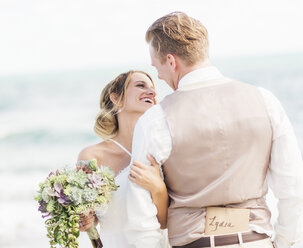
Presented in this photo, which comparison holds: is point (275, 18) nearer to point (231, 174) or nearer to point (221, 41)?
point (221, 41)

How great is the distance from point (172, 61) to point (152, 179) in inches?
20.6

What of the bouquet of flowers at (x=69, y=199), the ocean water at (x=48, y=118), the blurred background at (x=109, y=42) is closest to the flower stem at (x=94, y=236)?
the bouquet of flowers at (x=69, y=199)

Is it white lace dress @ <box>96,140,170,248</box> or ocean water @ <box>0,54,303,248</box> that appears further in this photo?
ocean water @ <box>0,54,303,248</box>

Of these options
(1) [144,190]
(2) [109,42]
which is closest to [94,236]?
(1) [144,190]

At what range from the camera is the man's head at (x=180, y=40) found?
2553 mm

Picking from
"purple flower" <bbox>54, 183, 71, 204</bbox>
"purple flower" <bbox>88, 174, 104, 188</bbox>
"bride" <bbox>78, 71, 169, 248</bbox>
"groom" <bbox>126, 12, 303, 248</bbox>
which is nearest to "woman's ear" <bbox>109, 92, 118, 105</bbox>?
"bride" <bbox>78, 71, 169, 248</bbox>

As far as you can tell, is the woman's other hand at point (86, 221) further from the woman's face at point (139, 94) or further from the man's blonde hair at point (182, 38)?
the man's blonde hair at point (182, 38)

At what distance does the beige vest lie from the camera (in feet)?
8.12

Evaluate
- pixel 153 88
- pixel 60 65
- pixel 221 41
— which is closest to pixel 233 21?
pixel 221 41

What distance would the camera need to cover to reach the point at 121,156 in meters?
3.71

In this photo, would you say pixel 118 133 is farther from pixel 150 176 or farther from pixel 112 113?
pixel 150 176

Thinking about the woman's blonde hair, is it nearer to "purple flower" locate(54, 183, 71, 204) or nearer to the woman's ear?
the woman's ear

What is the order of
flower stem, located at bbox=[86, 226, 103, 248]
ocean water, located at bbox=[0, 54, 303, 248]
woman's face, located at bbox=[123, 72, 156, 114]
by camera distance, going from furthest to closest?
1. ocean water, located at bbox=[0, 54, 303, 248]
2. woman's face, located at bbox=[123, 72, 156, 114]
3. flower stem, located at bbox=[86, 226, 103, 248]

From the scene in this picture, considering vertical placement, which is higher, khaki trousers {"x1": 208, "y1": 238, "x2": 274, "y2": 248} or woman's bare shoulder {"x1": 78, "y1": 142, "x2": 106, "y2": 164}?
woman's bare shoulder {"x1": 78, "y1": 142, "x2": 106, "y2": 164}
